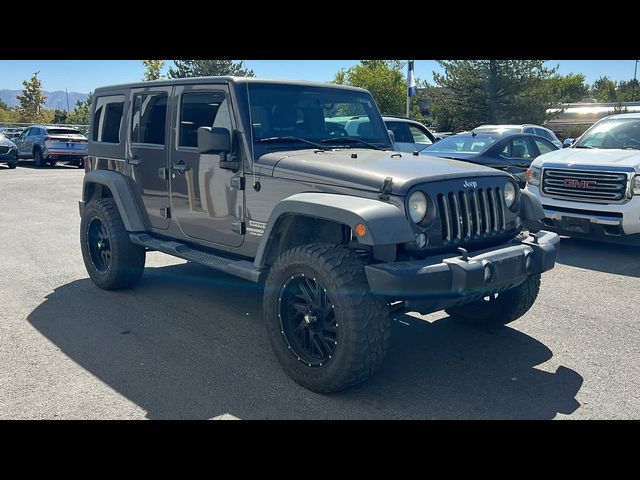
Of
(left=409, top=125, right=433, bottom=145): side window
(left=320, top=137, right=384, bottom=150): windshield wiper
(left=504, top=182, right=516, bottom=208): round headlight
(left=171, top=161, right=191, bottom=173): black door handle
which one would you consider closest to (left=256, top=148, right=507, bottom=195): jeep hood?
(left=504, top=182, right=516, bottom=208): round headlight

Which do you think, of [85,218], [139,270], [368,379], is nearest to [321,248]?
[368,379]

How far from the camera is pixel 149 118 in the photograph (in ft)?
18.2

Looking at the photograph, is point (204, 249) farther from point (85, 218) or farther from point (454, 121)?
point (454, 121)

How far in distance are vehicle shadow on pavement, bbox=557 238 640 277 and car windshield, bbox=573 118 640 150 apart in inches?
55.5

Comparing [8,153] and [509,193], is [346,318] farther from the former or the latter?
[8,153]

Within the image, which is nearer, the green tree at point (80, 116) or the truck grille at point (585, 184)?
the truck grille at point (585, 184)

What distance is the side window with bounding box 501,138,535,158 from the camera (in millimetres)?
10164

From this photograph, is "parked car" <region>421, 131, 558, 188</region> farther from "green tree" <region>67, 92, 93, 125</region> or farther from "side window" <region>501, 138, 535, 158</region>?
"green tree" <region>67, 92, 93, 125</region>

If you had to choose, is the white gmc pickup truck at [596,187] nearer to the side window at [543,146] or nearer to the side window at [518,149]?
the side window at [518,149]

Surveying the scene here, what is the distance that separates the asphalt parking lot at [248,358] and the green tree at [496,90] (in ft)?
103

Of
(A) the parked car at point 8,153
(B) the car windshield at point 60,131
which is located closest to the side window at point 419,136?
(B) the car windshield at point 60,131

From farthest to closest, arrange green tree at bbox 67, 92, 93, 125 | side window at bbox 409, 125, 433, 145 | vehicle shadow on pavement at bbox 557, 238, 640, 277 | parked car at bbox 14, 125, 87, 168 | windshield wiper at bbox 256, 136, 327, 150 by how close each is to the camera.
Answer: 1. green tree at bbox 67, 92, 93, 125
2. parked car at bbox 14, 125, 87, 168
3. side window at bbox 409, 125, 433, 145
4. vehicle shadow on pavement at bbox 557, 238, 640, 277
5. windshield wiper at bbox 256, 136, 327, 150

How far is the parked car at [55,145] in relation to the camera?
21.8 m

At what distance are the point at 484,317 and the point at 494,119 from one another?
33911 millimetres
